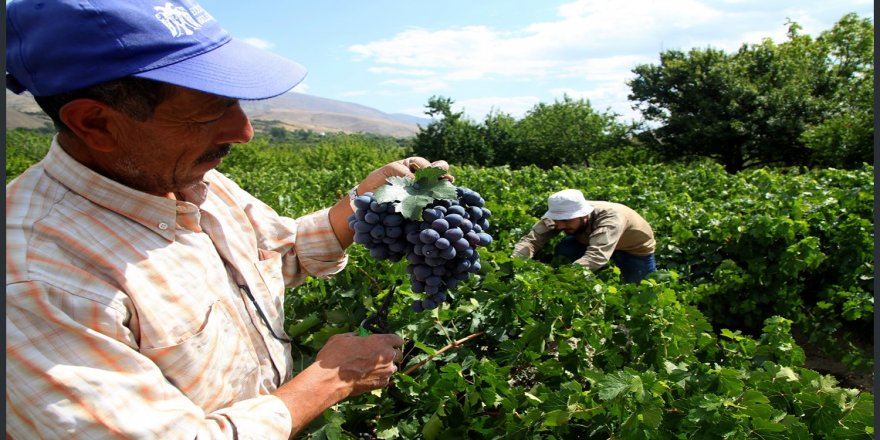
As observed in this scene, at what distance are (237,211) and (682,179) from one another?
8797 millimetres

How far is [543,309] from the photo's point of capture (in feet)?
8.75

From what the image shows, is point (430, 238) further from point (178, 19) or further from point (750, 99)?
point (750, 99)

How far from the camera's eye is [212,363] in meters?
1.34

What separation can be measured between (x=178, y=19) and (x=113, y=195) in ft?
1.36

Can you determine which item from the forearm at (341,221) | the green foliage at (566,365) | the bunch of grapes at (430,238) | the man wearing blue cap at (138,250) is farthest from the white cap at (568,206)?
the man wearing blue cap at (138,250)

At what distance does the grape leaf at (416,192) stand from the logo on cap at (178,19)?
58cm

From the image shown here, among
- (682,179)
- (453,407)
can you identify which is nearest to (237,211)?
(453,407)

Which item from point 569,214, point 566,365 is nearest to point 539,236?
point 569,214

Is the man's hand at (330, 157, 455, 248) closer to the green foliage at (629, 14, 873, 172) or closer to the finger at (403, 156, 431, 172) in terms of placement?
the finger at (403, 156, 431, 172)

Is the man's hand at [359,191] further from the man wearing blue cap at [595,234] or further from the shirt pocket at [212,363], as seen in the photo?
the man wearing blue cap at [595,234]

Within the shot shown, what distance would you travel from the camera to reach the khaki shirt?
4609 mm

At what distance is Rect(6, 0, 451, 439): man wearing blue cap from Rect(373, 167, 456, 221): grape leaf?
14.7 inches

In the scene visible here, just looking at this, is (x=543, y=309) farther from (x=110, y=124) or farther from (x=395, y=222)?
(x=110, y=124)

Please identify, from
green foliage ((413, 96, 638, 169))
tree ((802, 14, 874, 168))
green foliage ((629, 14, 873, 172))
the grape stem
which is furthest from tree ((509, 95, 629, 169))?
the grape stem
